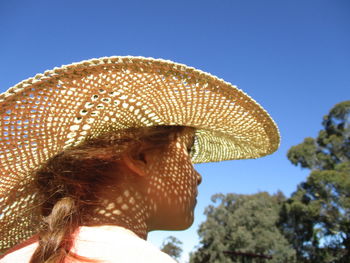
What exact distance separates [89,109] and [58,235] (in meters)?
0.44

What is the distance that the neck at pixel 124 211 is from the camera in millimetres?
878

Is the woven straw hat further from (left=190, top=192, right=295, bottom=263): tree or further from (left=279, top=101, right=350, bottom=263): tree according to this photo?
(left=190, top=192, right=295, bottom=263): tree

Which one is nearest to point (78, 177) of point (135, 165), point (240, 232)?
point (135, 165)

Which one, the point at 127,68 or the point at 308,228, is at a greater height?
the point at 308,228

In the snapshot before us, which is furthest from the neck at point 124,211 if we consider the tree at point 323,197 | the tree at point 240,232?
the tree at point 240,232

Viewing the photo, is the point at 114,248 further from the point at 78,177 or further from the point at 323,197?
the point at 323,197

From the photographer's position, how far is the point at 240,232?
2081cm

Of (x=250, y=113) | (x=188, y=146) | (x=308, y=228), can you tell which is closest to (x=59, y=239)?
(x=188, y=146)

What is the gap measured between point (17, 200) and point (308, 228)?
17581 millimetres

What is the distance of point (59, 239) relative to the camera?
71 centimetres

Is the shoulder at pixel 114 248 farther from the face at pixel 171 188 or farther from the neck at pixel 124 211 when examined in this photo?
the face at pixel 171 188

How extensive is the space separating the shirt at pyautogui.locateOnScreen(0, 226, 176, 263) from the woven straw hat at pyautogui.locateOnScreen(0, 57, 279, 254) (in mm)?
255

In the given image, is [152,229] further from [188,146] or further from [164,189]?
[188,146]

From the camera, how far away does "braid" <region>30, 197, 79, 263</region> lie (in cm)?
69
